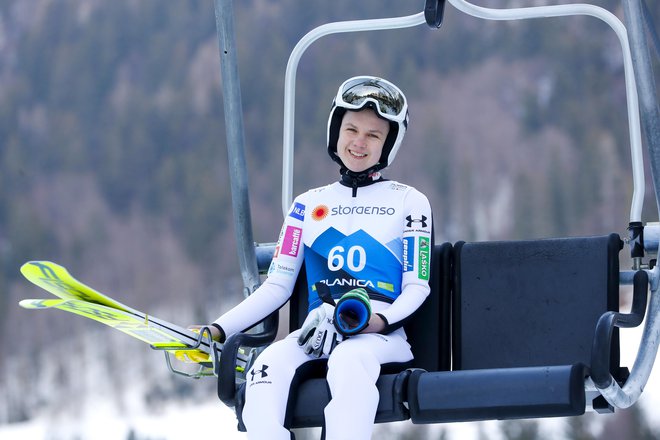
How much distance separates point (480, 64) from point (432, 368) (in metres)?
16.7

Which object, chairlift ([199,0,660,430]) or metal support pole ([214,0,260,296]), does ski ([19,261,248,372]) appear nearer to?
chairlift ([199,0,660,430])

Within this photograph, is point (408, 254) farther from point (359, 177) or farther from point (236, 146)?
point (236, 146)

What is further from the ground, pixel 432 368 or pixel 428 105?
pixel 428 105

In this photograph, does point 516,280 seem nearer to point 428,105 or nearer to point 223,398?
point 223,398

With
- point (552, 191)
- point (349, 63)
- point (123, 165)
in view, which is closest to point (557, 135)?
point (552, 191)

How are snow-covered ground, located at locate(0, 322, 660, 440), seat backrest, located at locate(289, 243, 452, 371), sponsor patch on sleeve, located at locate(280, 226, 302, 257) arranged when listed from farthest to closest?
snow-covered ground, located at locate(0, 322, 660, 440) < sponsor patch on sleeve, located at locate(280, 226, 302, 257) < seat backrest, located at locate(289, 243, 452, 371)

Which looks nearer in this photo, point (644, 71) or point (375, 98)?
point (644, 71)

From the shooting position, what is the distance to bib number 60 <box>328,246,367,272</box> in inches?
120

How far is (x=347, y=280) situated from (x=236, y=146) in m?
0.52

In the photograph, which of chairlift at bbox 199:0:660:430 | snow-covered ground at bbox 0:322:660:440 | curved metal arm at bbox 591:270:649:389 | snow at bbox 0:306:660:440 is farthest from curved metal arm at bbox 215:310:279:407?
snow at bbox 0:306:660:440

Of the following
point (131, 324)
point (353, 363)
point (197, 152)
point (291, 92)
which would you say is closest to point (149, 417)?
point (197, 152)

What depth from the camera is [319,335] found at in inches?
112

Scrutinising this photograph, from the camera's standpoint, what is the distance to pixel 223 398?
9.37ft

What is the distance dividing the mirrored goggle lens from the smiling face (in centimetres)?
3
